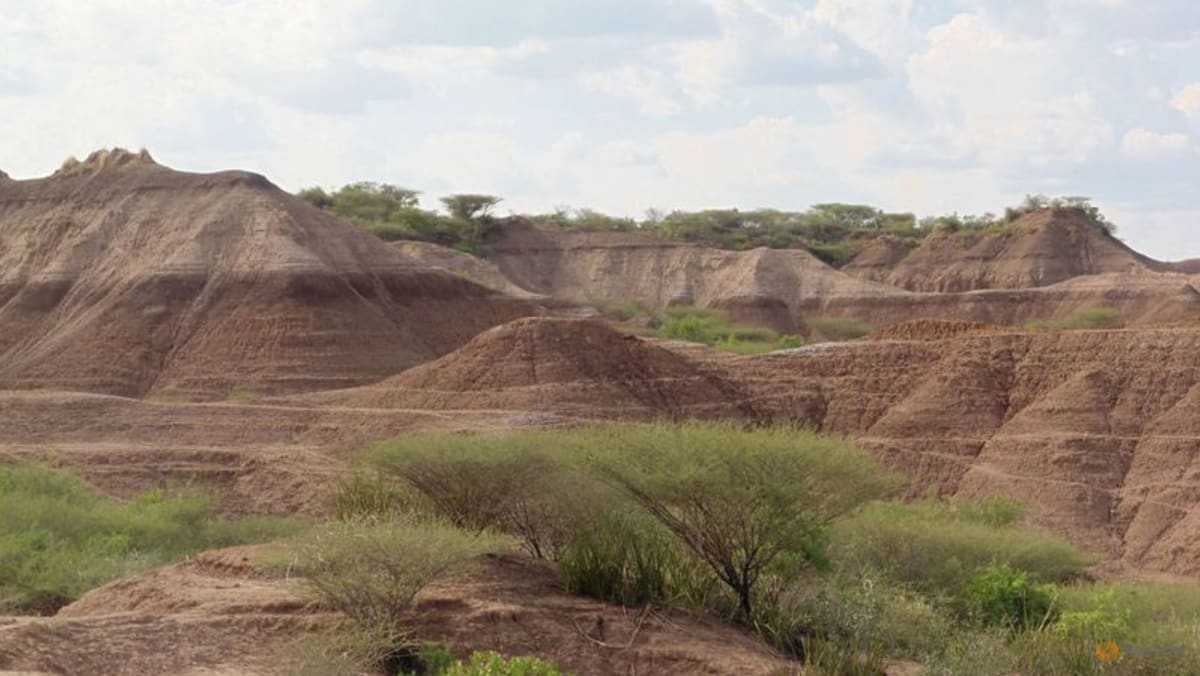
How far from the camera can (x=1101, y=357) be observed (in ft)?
140

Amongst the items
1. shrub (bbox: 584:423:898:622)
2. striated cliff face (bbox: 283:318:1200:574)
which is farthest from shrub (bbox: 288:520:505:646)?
striated cliff face (bbox: 283:318:1200:574)

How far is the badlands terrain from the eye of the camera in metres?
19.0

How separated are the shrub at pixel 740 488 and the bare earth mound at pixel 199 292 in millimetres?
32850

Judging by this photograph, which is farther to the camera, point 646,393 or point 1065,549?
point 646,393

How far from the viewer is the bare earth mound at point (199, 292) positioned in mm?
53844

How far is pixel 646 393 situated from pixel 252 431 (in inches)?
410

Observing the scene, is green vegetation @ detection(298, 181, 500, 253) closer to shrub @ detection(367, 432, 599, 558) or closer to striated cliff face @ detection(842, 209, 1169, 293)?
striated cliff face @ detection(842, 209, 1169, 293)

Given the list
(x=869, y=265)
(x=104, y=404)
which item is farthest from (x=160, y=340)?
(x=869, y=265)

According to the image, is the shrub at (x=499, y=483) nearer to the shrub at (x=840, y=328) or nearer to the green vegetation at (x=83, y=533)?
the green vegetation at (x=83, y=533)

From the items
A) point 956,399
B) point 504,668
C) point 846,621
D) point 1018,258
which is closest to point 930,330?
point 956,399

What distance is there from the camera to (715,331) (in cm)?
7150

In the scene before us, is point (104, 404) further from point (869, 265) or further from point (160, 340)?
point (869, 265)

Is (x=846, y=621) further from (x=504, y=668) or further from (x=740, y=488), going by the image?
(x=504, y=668)

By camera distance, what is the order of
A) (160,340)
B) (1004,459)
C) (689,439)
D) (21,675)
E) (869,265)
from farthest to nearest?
1. (869,265)
2. (160,340)
3. (1004,459)
4. (689,439)
5. (21,675)
